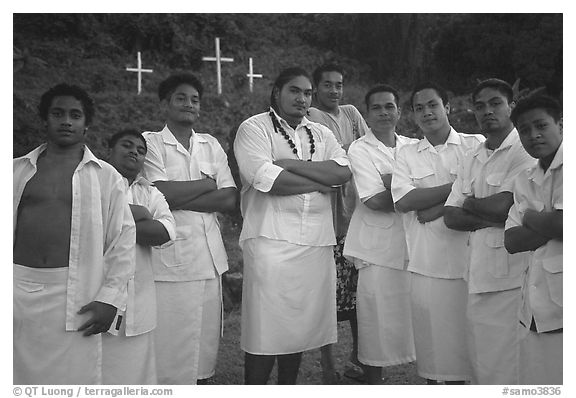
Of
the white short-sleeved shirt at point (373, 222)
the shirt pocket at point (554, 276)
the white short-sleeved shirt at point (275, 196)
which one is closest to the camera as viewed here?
the shirt pocket at point (554, 276)

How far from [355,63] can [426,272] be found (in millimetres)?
10449

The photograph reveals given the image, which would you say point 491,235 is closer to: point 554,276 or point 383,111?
point 554,276

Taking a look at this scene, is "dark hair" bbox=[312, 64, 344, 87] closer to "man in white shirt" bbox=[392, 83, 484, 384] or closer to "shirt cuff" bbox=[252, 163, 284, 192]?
"man in white shirt" bbox=[392, 83, 484, 384]

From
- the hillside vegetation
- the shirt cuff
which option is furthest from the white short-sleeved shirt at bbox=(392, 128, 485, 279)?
the hillside vegetation

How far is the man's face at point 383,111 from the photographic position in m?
5.04

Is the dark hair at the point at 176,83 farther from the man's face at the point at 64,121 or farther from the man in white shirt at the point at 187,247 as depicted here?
the man's face at the point at 64,121

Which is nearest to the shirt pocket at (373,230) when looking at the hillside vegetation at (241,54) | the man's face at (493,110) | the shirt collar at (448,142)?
the shirt collar at (448,142)

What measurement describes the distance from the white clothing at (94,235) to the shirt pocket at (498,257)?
7.26ft

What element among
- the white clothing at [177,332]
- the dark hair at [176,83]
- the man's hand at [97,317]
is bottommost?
the white clothing at [177,332]

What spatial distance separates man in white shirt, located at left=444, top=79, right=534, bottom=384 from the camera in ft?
13.8

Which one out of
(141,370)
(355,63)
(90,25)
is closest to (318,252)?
Result: (141,370)

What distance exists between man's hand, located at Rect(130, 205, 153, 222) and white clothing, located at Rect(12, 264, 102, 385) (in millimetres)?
588

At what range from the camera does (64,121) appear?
3732 mm

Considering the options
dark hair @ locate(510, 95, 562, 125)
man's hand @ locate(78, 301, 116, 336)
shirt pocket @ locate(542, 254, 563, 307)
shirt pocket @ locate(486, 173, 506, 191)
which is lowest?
man's hand @ locate(78, 301, 116, 336)
